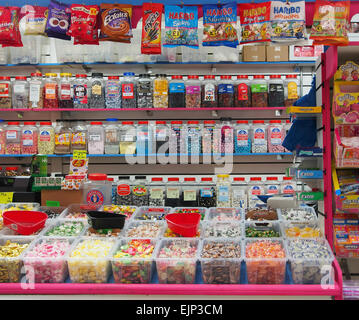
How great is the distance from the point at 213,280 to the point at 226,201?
7.91 feet

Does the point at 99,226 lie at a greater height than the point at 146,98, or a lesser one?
lesser

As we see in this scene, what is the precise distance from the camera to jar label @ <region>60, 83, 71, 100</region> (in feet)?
15.8

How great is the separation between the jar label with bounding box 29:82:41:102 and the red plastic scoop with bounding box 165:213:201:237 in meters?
3.08

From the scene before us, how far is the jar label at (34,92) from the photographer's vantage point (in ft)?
15.7

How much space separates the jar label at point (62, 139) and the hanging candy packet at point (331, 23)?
10.7 feet

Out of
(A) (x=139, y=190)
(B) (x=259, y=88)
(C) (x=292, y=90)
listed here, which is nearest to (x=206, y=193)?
(A) (x=139, y=190)

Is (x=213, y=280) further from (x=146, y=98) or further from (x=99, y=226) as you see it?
(x=146, y=98)

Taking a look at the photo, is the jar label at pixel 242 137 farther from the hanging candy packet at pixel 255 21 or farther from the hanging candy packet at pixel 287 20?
the hanging candy packet at pixel 287 20

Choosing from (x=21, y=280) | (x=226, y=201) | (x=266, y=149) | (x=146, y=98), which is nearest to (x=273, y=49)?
(x=266, y=149)

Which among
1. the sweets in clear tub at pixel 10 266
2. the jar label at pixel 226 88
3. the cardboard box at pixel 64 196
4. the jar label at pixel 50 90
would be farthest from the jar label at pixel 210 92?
the sweets in clear tub at pixel 10 266

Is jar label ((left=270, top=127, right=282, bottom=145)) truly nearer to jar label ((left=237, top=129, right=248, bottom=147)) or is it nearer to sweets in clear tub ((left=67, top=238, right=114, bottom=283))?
jar label ((left=237, top=129, right=248, bottom=147))

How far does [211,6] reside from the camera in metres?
3.25

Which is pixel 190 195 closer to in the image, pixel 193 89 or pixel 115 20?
pixel 193 89

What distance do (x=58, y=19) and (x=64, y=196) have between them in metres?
1.50
